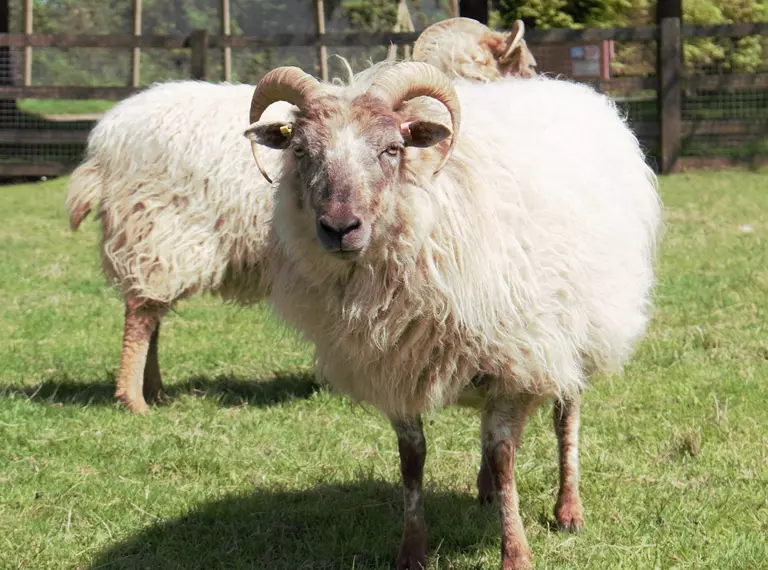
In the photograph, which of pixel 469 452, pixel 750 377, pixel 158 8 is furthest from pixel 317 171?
pixel 158 8

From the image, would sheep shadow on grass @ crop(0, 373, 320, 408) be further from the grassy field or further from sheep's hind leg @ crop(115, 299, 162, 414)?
sheep's hind leg @ crop(115, 299, 162, 414)

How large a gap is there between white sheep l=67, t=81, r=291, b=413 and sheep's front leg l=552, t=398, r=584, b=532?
Result: 191cm

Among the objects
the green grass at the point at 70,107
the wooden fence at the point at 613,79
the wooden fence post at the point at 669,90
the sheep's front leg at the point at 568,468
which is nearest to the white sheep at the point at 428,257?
the sheep's front leg at the point at 568,468

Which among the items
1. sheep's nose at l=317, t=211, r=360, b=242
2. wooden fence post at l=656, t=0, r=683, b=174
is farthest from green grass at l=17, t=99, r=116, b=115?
sheep's nose at l=317, t=211, r=360, b=242

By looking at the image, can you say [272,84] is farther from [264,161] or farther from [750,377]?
[750,377]

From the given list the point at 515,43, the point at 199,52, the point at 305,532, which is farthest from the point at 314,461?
the point at 199,52

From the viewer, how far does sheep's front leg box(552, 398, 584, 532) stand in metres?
3.69

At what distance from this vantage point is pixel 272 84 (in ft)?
11.0

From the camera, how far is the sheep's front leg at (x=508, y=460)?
3.22 meters

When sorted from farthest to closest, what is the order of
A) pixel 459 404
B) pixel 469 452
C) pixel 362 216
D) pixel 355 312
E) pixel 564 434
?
pixel 469 452
pixel 564 434
pixel 459 404
pixel 355 312
pixel 362 216

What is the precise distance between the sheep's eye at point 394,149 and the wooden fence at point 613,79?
1000cm

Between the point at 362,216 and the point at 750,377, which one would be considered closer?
the point at 362,216

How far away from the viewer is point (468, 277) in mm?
3178

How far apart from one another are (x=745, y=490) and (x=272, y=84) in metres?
2.22
